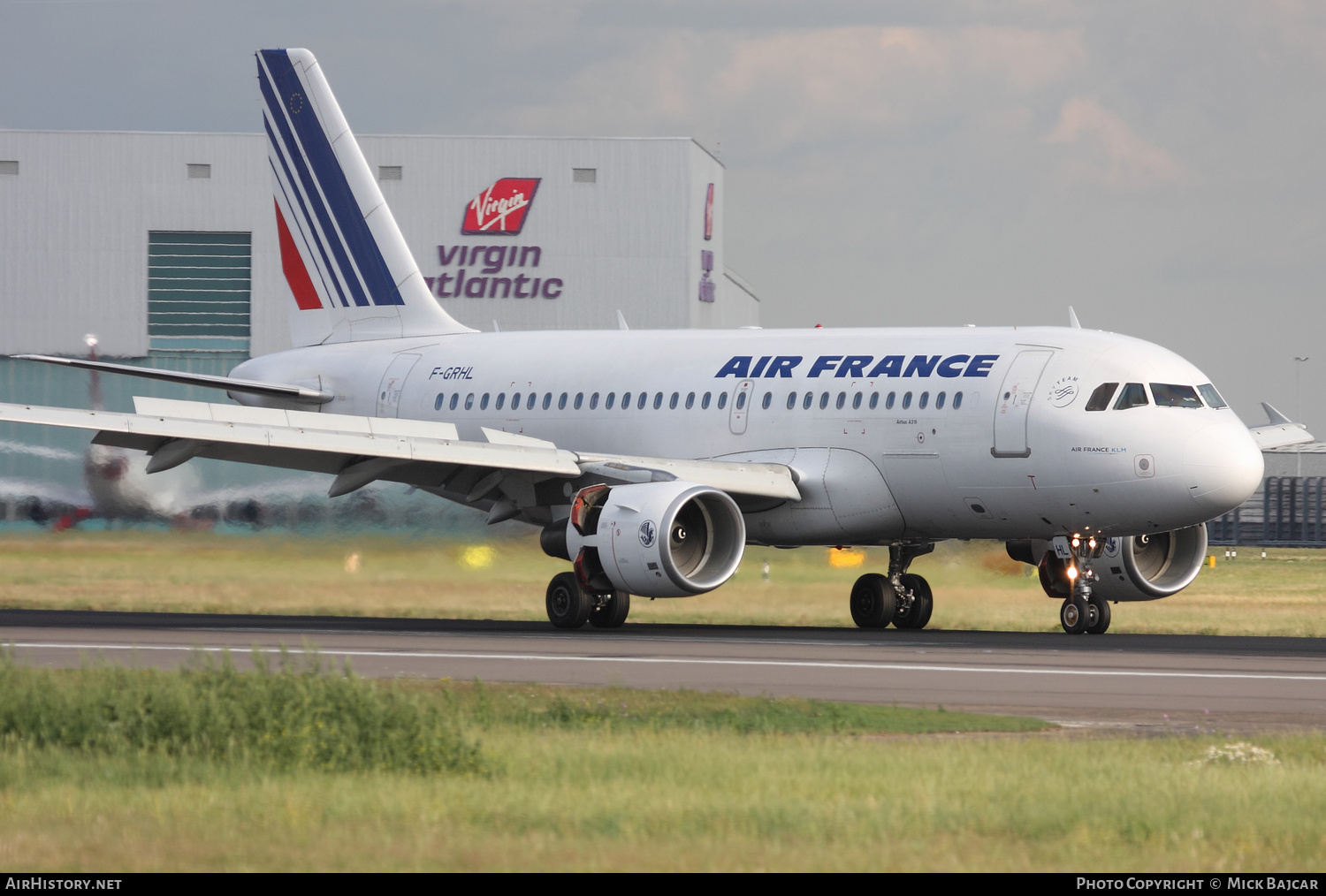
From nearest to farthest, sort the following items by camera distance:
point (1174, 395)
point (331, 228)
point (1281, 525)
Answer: point (1174, 395) < point (331, 228) < point (1281, 525)

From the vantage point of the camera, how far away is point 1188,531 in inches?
1107

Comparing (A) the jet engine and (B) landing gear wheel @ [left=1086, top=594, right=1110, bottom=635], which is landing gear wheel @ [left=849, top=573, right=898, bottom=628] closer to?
(B) landing gear wheel @ [left=1086, top=594, right=1110, bottom=635]

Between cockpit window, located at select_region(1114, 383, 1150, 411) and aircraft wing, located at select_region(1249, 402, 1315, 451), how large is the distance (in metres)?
5.47

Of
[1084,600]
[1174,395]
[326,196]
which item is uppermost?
[326,196]

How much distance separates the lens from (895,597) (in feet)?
96.2

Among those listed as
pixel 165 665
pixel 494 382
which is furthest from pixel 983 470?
pixel 165 665

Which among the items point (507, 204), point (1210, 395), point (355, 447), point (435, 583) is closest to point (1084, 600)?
point (1210, 395)

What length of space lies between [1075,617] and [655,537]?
19.7 ft

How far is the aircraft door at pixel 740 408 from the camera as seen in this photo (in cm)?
2900

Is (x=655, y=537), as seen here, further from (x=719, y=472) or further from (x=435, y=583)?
(x=435, y=583)

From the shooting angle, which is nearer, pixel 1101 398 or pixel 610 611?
pixel 1101 398

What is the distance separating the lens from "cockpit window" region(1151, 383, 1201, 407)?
83.4ft

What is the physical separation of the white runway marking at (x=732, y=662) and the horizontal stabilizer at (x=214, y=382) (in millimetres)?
8900

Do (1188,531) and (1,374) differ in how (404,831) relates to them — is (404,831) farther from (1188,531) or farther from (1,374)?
(1,374)
